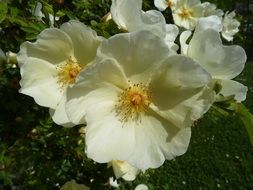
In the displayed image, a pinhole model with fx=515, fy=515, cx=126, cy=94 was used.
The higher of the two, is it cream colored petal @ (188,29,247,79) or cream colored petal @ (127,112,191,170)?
cream colored petal @ (188,29,247,79)

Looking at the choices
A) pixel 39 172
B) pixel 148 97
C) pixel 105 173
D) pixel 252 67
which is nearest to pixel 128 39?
pixel 148 97

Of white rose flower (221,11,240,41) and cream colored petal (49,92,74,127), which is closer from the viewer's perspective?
cream colored petal (49,92,74,127)

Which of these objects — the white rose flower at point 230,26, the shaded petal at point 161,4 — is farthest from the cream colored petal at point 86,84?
the white rose flower at point 230,26

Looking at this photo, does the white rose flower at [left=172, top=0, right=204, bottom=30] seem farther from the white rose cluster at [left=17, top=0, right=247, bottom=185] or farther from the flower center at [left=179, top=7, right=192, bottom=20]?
the white rose cluster at [left=17, top=0, right=247, bottom=185]

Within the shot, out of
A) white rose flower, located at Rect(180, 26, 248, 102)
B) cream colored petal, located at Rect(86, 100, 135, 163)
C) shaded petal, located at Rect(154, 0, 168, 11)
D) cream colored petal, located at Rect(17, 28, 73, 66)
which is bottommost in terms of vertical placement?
shaded petal, located at Rect(154, 0, 168, 11)

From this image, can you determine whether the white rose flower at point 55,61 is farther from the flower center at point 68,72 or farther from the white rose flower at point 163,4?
the white rose flower at point 163,4

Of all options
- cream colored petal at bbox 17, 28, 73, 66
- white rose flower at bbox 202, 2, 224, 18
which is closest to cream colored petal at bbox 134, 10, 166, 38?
cream colored petal at bbox 17, 28, 73, 66

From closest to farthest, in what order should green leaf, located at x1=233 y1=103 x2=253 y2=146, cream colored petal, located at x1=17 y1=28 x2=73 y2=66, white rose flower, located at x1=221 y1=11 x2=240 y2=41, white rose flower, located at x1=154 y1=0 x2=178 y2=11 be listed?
green leaf, located at x1=233 y1=103 x2=253 y2=146 → cream colored petal, located at x1=17 y1=28 x2=73 y2=66 → white rose flower, located at x1=154 y1=0 x2=178 y2=11 → white rose flower, located at x1=221 y1=11 x2=240 y2=41
